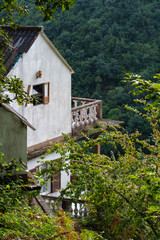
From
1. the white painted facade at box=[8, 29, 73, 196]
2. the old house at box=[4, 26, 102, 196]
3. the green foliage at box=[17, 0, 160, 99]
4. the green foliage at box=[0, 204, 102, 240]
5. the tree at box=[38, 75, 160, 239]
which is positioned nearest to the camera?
the green foliage at box=[0, 204, 102, 240]

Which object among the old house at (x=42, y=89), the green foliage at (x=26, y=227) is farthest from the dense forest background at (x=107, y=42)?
the green foliage at (x=26, y=227)

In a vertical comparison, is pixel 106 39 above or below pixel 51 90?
above

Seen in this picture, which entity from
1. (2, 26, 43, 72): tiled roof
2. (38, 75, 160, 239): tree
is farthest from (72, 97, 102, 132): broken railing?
(38, 75, 160, 239): tree

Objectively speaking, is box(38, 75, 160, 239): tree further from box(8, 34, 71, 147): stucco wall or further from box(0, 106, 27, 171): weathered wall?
box(8, 34, 71, 147): stucco wall

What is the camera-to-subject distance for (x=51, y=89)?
59.0 ft

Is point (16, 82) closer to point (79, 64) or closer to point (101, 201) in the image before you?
point (101, 201)

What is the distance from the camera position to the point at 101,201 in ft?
29.4

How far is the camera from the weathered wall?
8.02 meters

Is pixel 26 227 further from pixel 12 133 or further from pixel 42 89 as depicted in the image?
pixel 42 89

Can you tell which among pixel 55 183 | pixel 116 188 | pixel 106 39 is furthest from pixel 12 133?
pixel 106 39

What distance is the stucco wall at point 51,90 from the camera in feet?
53.4

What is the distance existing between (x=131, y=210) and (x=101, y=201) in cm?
68

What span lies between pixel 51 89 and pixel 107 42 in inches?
1312

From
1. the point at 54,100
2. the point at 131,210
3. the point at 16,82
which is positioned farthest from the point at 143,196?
the point at 54,100
